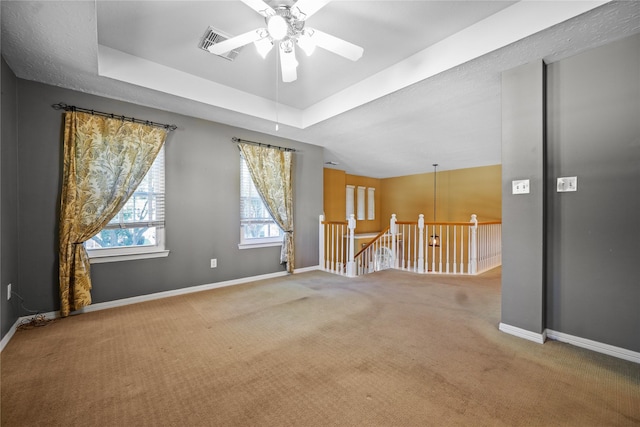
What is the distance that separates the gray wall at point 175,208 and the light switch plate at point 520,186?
3.33 meters

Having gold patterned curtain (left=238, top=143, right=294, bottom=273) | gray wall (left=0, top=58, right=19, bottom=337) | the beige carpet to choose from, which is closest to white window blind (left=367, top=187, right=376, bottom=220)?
gold patterned curtain (left=238, top=143, right=294, bottom=273)

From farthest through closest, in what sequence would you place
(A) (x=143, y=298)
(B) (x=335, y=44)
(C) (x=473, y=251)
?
1. (C) (x=473, y=251)
2. (A) (x=143, y=298)
3. (B) (x=335, y=44)

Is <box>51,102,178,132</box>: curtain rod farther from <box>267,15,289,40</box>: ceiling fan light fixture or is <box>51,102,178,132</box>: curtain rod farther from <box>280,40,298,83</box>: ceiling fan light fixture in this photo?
<box>267,15,289,40</box>: ceiling fan light fixture

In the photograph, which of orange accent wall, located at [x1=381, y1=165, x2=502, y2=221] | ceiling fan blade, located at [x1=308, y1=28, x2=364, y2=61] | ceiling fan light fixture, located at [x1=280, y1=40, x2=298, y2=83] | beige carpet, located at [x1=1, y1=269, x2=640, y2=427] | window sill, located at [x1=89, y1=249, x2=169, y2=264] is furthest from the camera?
orange accent wall, located at [x1=381, y1=165, x2=502, y2=221]

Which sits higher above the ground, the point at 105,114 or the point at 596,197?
the point at 105,114

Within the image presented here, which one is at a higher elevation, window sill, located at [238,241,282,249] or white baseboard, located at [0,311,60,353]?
window sill, located at [238,241,282,249]

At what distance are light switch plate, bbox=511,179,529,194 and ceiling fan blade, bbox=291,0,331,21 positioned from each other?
7.31 feet

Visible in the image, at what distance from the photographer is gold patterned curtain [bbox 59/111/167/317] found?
2.81 meters

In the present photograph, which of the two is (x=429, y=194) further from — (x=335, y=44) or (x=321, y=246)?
(x=335, y=44)

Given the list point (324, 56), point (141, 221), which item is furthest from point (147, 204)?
point (324, 56)

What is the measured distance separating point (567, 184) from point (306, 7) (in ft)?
8.45

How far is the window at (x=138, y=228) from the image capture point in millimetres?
3107

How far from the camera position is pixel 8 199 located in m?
2.46

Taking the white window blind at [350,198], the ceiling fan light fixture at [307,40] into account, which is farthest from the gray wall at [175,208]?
the white window blind at [350,198]
